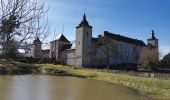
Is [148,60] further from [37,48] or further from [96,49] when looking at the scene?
[37,48]

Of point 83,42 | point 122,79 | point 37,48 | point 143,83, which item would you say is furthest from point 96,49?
point 37,48

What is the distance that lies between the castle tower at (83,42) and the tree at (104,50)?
74.6 inches

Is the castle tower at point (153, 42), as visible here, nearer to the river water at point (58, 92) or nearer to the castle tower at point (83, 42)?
the castle tower at point (83, 42)

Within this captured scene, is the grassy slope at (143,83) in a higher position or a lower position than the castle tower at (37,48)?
lower

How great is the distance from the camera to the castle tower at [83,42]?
80.8m

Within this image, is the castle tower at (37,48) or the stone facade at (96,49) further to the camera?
the stone facade at (96,49)

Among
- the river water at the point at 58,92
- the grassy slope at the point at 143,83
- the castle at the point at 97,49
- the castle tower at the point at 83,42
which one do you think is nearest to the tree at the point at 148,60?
the castle at the point at 97,49

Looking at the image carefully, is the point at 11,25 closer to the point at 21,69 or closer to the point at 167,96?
the point at 167,96

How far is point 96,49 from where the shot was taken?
80625mm

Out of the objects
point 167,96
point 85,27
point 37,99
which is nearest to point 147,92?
point 167,96

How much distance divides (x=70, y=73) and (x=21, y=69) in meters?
8.41

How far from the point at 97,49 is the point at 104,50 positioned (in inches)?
185

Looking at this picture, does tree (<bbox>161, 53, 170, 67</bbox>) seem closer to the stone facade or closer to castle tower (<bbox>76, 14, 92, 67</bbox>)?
the stone facade

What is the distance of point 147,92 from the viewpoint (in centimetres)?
3097
